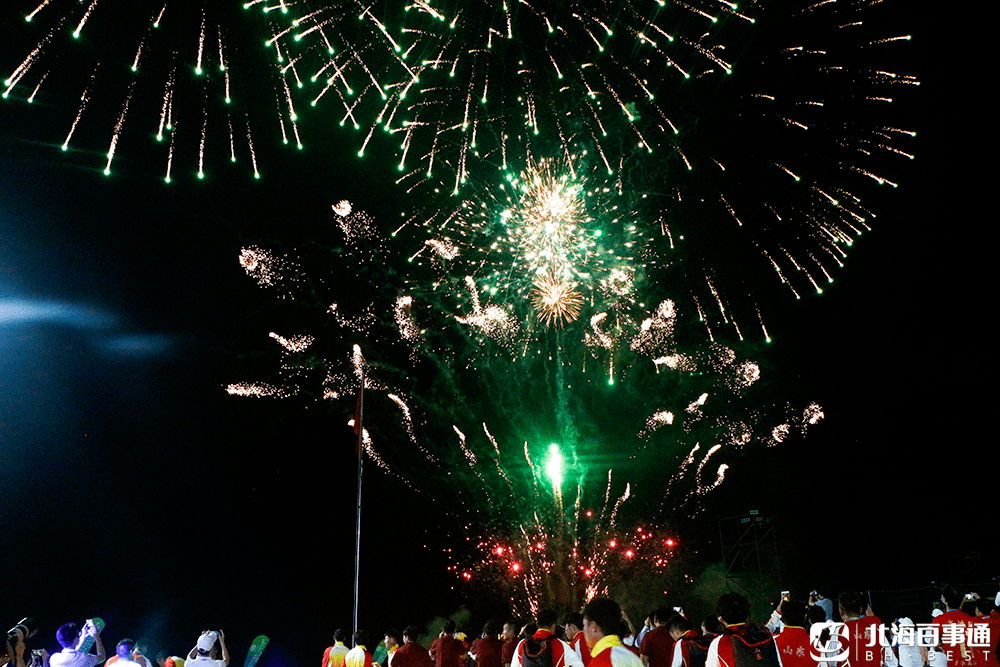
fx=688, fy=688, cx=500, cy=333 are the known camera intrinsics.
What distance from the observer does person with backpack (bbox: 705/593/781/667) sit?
4.82m

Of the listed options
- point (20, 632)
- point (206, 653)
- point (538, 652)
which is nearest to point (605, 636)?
point (538, 652)

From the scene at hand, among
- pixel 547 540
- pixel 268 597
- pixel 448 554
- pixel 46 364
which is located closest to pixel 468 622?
pixel 448 554

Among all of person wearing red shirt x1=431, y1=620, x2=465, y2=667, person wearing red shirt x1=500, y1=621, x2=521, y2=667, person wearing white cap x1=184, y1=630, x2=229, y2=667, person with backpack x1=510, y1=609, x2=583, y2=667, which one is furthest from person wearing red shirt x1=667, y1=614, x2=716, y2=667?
person wearing white cap x1=184, y1=630, x2=229, y2=667

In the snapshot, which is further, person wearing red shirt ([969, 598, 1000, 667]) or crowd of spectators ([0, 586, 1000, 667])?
person wearing red shirt ([969, 598, 1000, 667])

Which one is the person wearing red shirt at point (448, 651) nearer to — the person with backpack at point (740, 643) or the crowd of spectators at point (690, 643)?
the crowd of spectators at point (690, 643)

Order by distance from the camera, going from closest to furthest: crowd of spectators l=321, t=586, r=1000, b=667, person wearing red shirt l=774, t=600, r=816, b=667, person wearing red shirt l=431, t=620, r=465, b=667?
crowd of spectators l=321, t=586, r=1000, b=667 < person wearing red shirt l=774, t=600, r=816, b=667 < person wearing red shirt l=431, t=620, r=465, b=667

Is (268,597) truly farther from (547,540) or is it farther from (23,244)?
(547,540)

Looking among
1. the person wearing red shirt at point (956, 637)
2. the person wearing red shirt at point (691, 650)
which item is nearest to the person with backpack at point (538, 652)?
the person wearing red shirt at point (691, 650)

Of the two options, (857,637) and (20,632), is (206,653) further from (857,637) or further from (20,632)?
(857,637)

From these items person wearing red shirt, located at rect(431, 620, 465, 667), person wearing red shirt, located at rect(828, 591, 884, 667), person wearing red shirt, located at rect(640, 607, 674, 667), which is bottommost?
person wearing red shirt, located at rect(431, 620, 465, 667)

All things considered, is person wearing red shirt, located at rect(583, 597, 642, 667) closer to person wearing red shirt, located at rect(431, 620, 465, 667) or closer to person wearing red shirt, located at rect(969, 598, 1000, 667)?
person wearing red shirt, located at rect(431, 620, 465, 667)

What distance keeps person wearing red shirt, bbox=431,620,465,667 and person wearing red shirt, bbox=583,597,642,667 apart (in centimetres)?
A: 446

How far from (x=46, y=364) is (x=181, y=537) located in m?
4.92

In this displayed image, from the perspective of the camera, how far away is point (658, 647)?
6582 mm
